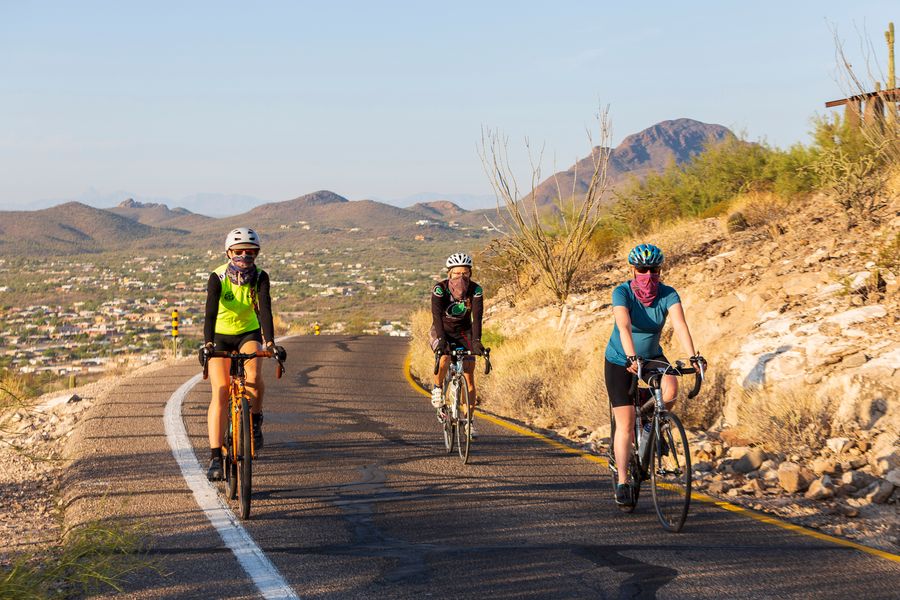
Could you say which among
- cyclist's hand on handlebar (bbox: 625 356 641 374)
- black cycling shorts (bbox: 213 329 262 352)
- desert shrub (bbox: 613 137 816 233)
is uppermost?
desert shrub (bbox: 613 137 816 233)

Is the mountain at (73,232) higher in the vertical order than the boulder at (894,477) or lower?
higher

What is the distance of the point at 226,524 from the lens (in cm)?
695

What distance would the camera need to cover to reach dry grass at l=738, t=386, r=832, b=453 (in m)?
9.41

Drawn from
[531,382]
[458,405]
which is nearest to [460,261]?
[458,405]

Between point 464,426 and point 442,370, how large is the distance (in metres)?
0.83

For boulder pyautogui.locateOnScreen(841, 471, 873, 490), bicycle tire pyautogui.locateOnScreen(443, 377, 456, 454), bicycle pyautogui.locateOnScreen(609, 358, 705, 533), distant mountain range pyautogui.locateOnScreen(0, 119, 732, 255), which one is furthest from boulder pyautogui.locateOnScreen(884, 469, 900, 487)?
distant mountain range pyautogui.locateOnScreen(0, 119, 732, 255)

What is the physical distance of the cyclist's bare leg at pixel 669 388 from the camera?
6.92 m

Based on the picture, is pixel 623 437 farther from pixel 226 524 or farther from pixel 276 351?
pixel 226 524

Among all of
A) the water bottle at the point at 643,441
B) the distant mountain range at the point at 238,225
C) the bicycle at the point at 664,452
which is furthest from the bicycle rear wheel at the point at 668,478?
the distant mountain range at the point at 238,225

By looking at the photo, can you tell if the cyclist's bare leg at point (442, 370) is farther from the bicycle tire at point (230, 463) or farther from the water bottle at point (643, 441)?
the water bottle at point (643, 441)

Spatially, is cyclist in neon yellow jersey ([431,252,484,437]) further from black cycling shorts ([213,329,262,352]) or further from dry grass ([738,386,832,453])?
dry grass ([738,386,832,453])

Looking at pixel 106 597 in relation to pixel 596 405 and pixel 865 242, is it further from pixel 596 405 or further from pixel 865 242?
pixel 865 242

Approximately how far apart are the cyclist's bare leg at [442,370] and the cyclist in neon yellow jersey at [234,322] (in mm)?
2650

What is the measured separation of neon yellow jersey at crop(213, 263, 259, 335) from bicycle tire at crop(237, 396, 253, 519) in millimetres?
738
